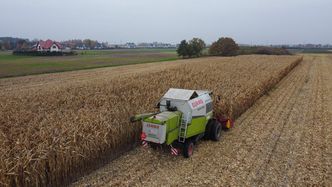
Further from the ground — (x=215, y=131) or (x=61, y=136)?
(x=61, y=136)

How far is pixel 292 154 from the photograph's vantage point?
864cm

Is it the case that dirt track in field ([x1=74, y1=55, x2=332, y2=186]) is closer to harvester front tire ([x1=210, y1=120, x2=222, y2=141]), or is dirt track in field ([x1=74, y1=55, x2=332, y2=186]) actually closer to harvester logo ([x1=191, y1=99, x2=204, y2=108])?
harvester front tire ([x1=210, y1=120, x2=222, y2=141])

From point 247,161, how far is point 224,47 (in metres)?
66.2

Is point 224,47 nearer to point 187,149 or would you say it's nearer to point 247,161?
point 247,161

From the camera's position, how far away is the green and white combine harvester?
7.34 meters

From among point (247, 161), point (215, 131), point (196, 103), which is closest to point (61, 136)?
point (196, 103)

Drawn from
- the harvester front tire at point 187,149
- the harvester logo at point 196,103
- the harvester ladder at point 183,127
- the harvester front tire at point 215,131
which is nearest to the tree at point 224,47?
the harvester front tire at point 215,131

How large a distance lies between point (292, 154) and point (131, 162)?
16.6 ft

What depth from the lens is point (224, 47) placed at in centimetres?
7156

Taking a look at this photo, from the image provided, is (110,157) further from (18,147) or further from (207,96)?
(207,96)

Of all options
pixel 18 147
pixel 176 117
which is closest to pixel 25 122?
pixel 18 147

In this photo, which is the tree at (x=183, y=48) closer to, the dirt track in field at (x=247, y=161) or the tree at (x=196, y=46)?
the tree at (x=196, y=46)

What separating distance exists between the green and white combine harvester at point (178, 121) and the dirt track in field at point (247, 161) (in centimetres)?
50

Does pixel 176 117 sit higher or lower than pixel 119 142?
higher
